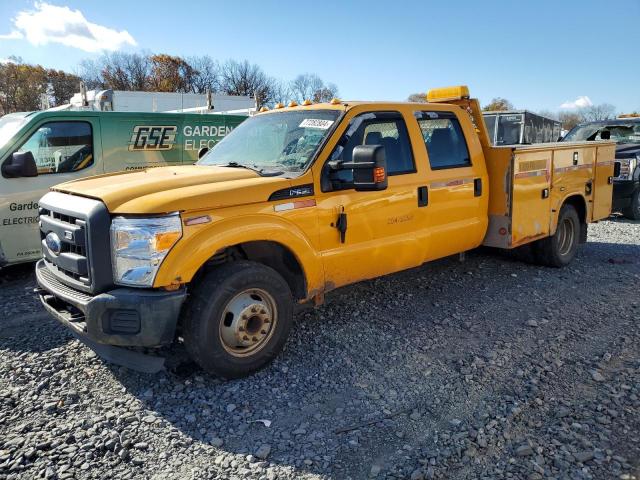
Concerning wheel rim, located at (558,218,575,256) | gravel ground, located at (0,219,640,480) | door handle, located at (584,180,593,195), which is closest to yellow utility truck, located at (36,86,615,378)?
gravel ground, located at (0,219,640,480)

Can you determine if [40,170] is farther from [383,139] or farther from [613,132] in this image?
[613,132]

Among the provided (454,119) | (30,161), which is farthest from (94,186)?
(454,119)

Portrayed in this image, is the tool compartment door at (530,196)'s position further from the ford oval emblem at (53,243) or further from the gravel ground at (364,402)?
the ford oval emblem at (53,243)

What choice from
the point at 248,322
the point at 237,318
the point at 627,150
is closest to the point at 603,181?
the point at 627,150

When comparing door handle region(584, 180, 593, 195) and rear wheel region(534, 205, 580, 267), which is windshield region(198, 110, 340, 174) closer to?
rear wheel region(534, 205, 580, 267)

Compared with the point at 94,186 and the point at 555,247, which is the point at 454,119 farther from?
the point at 94,186

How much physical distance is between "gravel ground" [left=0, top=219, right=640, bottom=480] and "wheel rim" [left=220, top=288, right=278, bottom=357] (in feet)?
0.82

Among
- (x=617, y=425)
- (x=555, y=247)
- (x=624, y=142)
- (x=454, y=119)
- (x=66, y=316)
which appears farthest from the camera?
(x=624, y=142)

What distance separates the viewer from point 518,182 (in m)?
5.55

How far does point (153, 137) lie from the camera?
7.43m

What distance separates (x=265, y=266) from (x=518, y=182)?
311 centimetres

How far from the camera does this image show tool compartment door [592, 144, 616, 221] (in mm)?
7020

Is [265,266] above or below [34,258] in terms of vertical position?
above

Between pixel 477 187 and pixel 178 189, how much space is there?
315cm
